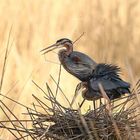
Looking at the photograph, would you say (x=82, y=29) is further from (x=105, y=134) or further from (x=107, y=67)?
(x=105, y=134)

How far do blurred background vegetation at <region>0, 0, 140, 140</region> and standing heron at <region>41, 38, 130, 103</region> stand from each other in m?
1.73

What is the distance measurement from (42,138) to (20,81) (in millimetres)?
3283

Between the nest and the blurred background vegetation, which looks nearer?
the nest

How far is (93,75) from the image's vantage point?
522 cm

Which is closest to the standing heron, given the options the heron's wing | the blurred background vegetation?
the heron's wing

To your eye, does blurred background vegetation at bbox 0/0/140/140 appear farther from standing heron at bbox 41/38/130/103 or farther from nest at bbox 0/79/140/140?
nest at bbox 0/79/140/140

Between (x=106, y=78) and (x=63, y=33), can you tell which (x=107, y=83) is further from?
(x=63, y=33)

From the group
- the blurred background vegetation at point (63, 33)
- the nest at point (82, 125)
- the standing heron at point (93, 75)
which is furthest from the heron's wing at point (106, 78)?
the blurred background vegetation at point (63, 33)

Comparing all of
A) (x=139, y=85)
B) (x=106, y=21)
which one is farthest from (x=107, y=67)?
(x=106, y=21)

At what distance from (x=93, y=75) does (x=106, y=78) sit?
0.51 feet

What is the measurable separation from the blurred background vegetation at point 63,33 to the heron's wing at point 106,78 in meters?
2.14

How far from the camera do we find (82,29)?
873cm

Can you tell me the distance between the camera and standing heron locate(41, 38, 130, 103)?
4.95 m

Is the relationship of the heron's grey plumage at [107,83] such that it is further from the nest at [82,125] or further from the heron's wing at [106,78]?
the nest at [82,125]
